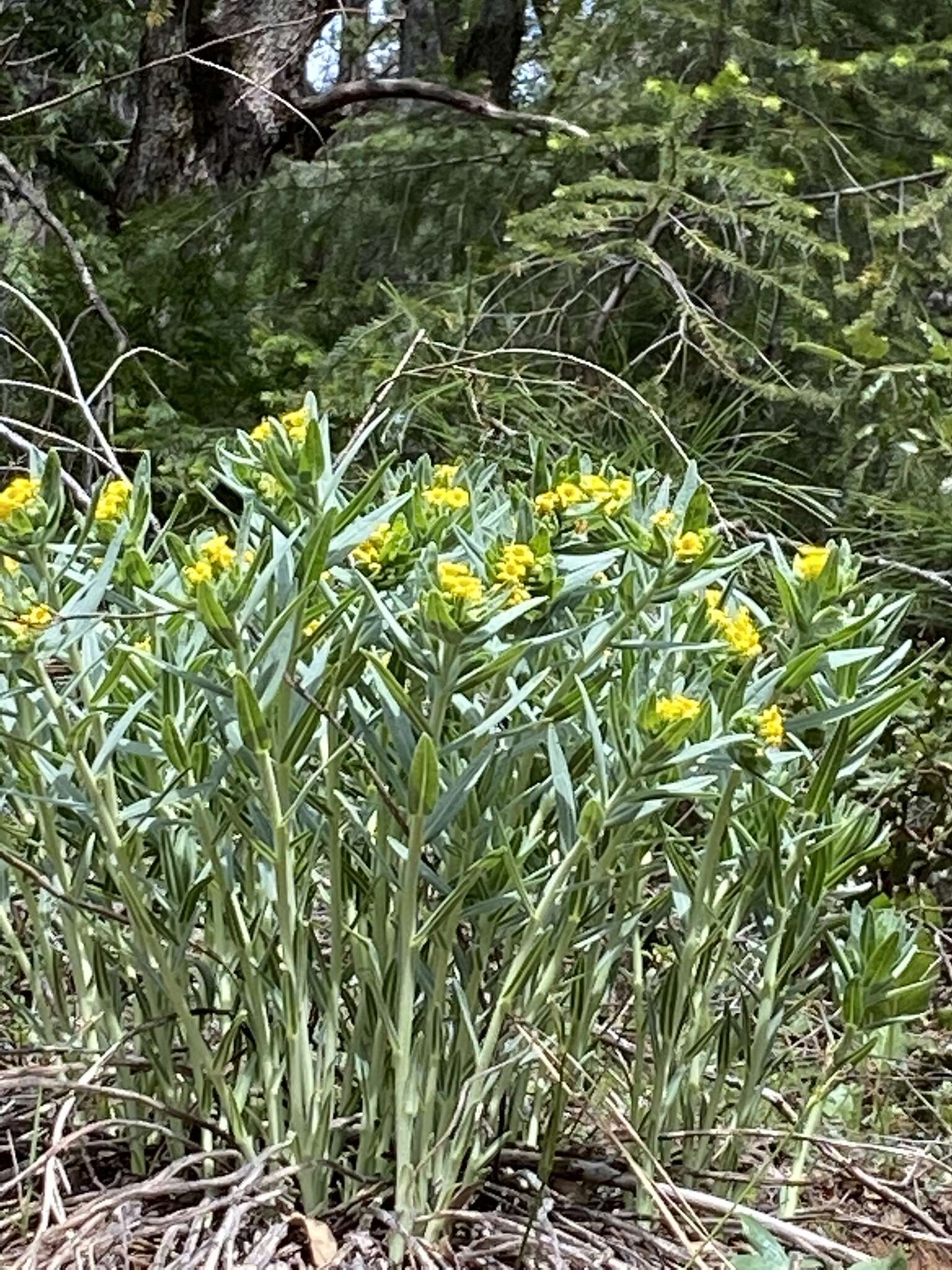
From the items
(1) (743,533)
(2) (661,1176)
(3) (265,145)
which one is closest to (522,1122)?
(2) (661,1176)

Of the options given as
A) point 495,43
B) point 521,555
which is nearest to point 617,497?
point 521,555

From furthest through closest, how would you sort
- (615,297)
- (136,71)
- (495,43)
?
(495,43) < (615,297) < (136,71)

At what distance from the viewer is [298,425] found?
1.96 feet

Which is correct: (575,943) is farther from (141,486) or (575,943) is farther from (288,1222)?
(141,486)

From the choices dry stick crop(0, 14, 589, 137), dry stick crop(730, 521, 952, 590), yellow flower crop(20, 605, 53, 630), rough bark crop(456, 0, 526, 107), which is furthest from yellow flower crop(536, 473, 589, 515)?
rough bark crop(456, 0, 526, 107)

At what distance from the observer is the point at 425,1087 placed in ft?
1.76

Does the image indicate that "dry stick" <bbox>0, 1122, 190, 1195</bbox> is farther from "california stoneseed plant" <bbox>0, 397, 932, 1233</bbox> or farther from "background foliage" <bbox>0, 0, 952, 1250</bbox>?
"background foliage" <bbox>0, 0, 952, 1250</bbox>

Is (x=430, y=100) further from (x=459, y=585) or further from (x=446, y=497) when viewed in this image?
(x=459, y=585)

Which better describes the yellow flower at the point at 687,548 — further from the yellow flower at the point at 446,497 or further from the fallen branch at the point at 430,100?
the fallen branch at the point at 430,100

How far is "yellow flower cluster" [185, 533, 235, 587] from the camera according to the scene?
0.49 m

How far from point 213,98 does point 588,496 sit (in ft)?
7.03

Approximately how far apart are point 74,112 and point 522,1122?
9.55 ft

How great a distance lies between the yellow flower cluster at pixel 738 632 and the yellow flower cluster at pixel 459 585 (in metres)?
0.13

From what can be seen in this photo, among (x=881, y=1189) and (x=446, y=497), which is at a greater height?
(x=446, y=497)
